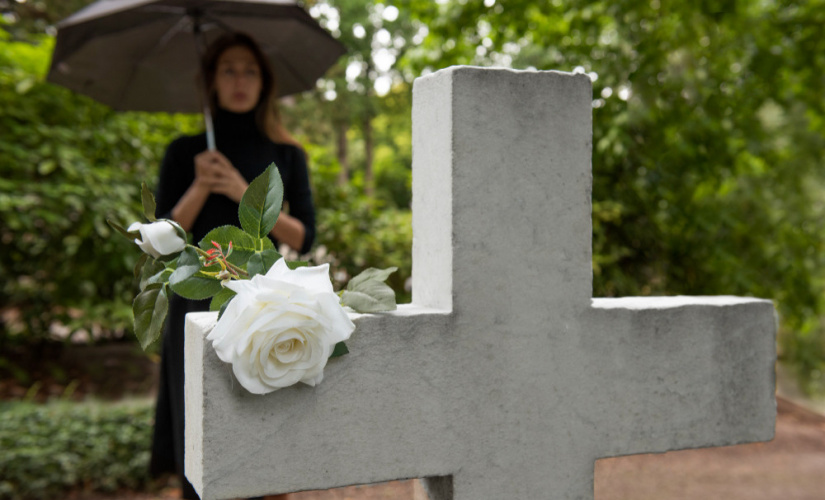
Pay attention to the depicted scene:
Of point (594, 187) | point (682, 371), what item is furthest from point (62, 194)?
point (682, 371)

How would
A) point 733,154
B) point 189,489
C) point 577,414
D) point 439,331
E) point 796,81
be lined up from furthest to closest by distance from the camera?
point 796,81 < point 733,154 < point 189,489 < point 577,414 < point 439,331

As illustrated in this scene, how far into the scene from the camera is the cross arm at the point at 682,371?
1434 mm

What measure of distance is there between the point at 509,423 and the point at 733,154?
4151mm

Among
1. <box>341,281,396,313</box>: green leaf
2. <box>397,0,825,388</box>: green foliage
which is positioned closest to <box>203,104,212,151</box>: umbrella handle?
<box>341,281,396,313</box>: green leaf

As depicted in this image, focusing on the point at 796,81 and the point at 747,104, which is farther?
the point at 796,81

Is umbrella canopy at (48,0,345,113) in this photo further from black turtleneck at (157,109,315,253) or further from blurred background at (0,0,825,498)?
blurred background at (0,0,825,498)

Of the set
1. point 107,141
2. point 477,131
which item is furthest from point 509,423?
point 107,141

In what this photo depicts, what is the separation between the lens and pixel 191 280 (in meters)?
1.19

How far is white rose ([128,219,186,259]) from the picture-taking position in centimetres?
119

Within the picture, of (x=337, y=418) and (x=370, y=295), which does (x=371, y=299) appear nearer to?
(x=370, y=295)

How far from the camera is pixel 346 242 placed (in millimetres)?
5172

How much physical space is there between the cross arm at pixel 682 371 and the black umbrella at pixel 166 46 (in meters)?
2.09

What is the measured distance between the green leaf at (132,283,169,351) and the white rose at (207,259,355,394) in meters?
0.14

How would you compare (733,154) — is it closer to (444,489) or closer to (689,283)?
(689,283)
